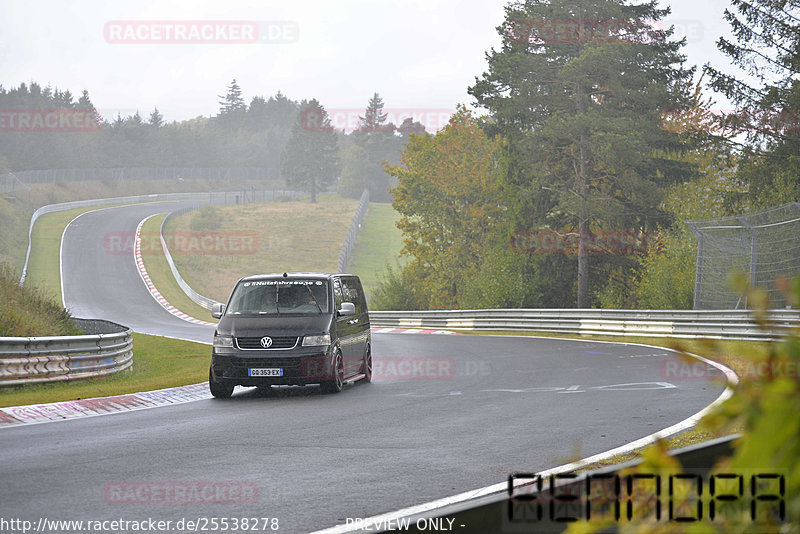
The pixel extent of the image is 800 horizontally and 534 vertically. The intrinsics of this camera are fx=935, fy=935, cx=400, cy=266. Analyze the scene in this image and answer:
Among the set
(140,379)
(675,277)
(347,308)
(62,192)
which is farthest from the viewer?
(62,192)

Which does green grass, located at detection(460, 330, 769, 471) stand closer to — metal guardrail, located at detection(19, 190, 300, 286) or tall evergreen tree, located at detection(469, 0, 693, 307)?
tall evergreen tree, located at detection(469, 0, 693, 307)

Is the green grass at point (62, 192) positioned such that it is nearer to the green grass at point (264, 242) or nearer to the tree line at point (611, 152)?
the green grass at point (264, 242)

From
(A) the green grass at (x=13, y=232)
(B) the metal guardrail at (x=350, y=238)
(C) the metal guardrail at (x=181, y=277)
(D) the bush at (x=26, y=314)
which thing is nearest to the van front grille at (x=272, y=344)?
(D) the bush at (x=26, y=314)

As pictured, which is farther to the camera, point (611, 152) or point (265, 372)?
point (611, 152)

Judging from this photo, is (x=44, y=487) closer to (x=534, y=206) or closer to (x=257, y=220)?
(x=534, y=206)

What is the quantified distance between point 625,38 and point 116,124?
11547 cm

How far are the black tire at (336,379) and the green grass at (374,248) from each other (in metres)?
56.9

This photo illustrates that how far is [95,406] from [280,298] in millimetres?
3680

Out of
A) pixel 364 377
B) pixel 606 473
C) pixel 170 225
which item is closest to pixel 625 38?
pixel 364 377

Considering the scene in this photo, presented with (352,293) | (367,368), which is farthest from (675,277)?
(352,293)

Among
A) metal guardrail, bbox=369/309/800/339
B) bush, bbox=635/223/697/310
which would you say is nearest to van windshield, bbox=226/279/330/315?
metal guardrail, bbox=369/309/800/339

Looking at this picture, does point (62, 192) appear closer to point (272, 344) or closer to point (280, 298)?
point (280, 298)

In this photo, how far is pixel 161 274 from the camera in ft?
229

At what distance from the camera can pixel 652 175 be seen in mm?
47219
